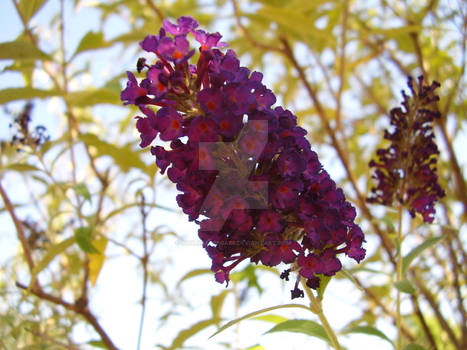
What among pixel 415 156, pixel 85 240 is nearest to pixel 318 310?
pixel 415 156

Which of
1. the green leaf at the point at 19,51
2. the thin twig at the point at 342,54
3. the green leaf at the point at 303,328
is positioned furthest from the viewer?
the thin twig at the point at 342,54

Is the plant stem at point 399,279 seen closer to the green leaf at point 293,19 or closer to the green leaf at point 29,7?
the green leaf at point 293,19

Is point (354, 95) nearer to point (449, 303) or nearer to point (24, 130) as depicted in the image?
point (449, 303)

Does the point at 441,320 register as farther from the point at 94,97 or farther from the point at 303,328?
the point at 94,97

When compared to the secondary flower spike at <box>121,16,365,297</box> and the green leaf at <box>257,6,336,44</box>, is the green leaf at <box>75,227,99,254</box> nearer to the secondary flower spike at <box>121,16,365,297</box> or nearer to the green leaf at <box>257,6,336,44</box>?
the secondary flower spike at <box>121,16,365,297</box>

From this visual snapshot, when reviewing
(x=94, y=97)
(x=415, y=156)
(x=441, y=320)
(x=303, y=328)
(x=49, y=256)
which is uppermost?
(x=94, y=97)

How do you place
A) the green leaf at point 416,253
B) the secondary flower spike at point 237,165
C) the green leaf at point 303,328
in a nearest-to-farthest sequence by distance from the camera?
the secondary flower spike at point 237,165 < the green leaf at point 303,328 < the green leaf at point 416,253

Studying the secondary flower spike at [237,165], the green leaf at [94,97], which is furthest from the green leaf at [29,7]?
the secondary flower spike at [237,165]
